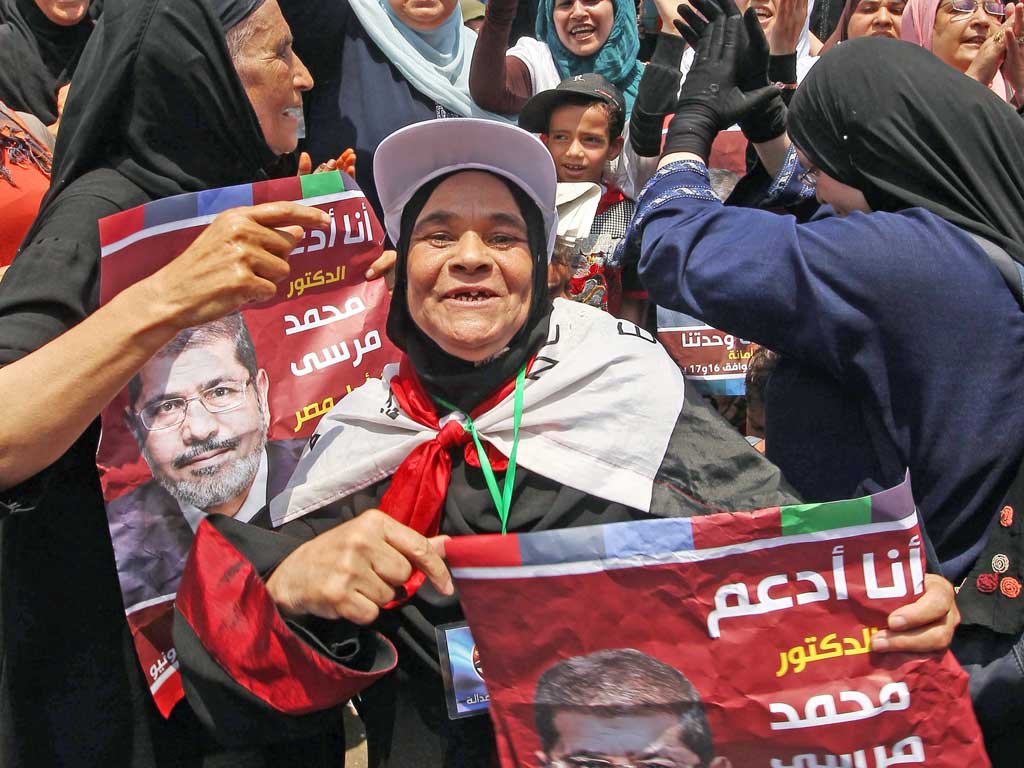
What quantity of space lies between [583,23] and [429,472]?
2943mm

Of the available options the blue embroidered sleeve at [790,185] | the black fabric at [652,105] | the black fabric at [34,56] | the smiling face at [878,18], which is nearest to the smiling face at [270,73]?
the black fabric at [652,105]

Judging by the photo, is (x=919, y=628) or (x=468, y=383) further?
(x=468, y=383)

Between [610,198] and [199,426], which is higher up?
[199,426]

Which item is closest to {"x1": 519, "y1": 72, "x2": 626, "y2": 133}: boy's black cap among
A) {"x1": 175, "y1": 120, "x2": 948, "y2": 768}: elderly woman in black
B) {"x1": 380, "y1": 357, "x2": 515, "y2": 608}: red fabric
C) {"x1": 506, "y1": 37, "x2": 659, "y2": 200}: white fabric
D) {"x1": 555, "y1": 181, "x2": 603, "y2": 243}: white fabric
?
{"x1": 506, "y1": 37, "x2": 659, "y2": 200}: white fabric

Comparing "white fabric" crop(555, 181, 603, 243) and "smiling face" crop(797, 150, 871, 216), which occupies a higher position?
"smiling face" crop(797, 150, 871, 216)

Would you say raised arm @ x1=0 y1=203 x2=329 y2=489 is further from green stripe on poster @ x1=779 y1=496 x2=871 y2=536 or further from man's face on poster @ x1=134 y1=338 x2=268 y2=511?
green stripe on poster @ x1=779 y1=496 x2=871 y2=536

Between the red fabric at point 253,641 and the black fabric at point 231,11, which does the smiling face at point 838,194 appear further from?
the black fabric at point 231,11

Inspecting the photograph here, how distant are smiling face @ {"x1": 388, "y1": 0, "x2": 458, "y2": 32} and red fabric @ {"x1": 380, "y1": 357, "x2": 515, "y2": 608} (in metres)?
2.67

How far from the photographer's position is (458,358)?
212cm

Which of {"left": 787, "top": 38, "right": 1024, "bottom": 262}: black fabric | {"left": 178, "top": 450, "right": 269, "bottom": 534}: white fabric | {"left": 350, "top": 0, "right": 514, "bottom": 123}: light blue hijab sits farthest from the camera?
{"left": 350, "top": 0, "right": 514, "bottom": 123}: light blue hijab

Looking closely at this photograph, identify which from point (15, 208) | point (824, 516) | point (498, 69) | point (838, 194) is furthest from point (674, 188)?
point (498, 69)

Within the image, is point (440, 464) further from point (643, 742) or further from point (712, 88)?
point (712, 88)

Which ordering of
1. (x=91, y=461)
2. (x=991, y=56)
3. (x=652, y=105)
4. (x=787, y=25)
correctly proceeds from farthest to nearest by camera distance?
(x=991, y=56) → (x=787, y=25) → (x=652, y=105) → (x=91, y=461)

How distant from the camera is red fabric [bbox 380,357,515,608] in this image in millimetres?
1942
